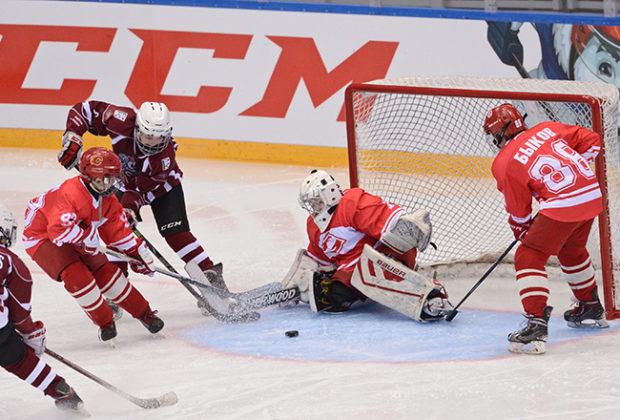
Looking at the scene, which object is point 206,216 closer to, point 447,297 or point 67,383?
point 447,297

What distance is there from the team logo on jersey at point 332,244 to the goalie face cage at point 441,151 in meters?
0.54

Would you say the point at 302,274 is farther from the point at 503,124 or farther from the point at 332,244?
the point at 503,124

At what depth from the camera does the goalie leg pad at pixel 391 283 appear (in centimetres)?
527

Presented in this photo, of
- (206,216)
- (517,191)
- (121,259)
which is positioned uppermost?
(517,191)

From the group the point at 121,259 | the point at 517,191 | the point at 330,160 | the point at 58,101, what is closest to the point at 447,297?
the point at 517,191

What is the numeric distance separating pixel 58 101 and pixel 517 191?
4272mm

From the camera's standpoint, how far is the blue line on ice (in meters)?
4.99

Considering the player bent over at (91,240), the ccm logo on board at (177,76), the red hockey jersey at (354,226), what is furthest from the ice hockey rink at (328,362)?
the ccm logo on board at (177,76)

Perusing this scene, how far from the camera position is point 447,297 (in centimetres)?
545

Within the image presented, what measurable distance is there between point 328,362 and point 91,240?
1.02m

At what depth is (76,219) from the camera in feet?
16.4

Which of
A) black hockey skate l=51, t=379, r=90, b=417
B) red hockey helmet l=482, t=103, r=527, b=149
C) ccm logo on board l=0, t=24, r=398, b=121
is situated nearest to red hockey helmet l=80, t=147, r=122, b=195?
black hockey skate l=51, t=379, r=90, b=417

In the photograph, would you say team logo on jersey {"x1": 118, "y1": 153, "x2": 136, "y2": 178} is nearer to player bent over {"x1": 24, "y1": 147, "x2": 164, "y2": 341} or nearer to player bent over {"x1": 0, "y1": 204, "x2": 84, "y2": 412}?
player bent over {"x1": 24, "y1": 147, "x2": 164, "y2": 341}

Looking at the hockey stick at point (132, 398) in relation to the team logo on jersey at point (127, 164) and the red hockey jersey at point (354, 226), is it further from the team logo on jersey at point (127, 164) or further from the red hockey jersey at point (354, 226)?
the team logo on jersey at point (127, 164)
